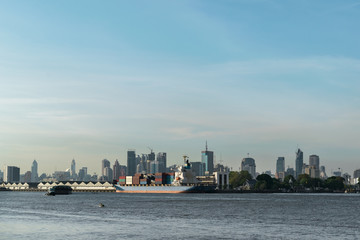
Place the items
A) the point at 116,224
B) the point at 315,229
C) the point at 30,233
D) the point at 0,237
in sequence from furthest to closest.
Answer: the point at 116,224, the point at 315,229, the point at 30,233, the point at 0,237

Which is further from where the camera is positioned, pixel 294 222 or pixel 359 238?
pixel 294 222

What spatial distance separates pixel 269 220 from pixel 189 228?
22135 mm

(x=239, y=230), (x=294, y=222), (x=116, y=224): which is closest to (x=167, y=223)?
(x=116, y=224)

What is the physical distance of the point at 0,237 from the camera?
232 feet

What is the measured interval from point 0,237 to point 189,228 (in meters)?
28.2

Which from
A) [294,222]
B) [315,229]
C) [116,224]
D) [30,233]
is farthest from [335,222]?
[30,233]

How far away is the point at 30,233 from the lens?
247ft

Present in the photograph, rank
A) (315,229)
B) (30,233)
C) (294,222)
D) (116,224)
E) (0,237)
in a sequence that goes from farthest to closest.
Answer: (294,222) → (116,224) → (315,229) → (30,233) → (0,237)

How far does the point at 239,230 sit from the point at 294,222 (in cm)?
1917

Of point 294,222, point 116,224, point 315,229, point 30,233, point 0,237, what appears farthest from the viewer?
point 294,222

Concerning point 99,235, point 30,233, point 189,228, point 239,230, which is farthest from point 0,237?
point 239,230

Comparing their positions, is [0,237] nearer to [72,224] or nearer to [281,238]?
[72,224]

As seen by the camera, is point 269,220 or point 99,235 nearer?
point 99,235

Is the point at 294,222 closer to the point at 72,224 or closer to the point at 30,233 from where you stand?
the point at 72,224
